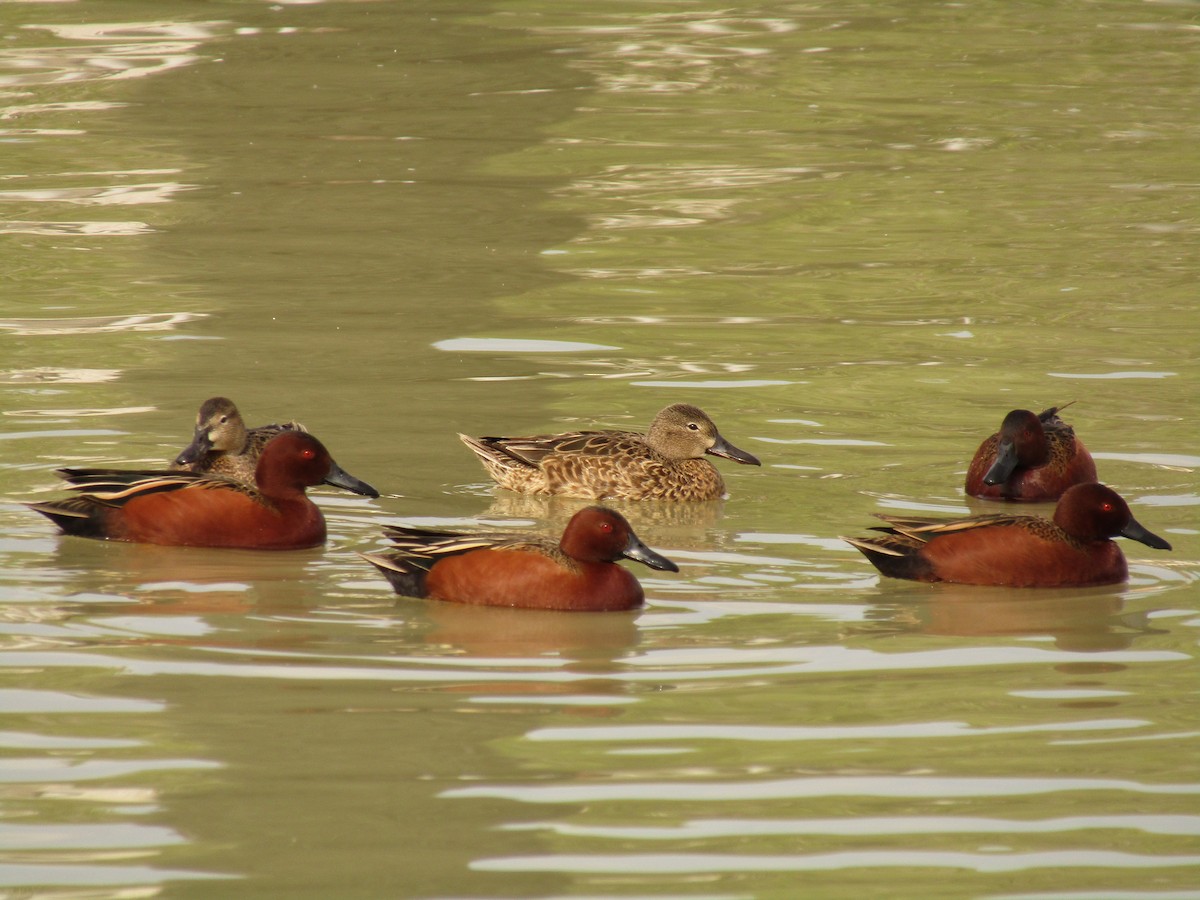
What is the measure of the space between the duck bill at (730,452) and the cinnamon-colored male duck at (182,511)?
8.56 feet

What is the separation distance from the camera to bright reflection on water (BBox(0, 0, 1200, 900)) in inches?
273

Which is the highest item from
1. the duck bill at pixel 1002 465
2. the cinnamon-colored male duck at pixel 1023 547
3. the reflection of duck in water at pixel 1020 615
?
the duck bill at pixel 1002 465

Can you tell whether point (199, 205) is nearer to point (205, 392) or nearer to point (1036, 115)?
point (205, 392)

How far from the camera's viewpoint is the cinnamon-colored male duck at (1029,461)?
39.6 feet

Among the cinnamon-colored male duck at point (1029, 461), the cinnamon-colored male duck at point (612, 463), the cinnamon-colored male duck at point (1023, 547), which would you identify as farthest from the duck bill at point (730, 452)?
the cinnamon-colored male duck at point (1023, 547)

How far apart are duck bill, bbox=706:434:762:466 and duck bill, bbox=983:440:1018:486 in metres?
1.31

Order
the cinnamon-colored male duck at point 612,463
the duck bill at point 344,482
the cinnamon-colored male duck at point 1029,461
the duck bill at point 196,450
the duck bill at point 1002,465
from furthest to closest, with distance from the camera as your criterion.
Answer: the cinnamon-colored male duck at point 612,463, the cinnamon-colored male duck at point 1029,461, the duck bill at point 1002,465, the duck bill at point 196,450, the duck bill at point 344,482

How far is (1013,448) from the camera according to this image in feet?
39.7

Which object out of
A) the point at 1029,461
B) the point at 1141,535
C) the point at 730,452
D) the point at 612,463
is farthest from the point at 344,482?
the point at 1141,535

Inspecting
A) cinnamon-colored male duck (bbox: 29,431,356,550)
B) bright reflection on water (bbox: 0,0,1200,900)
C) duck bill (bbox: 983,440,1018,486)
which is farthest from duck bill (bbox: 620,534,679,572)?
duck bill (bbox: 983,440,1018,486)

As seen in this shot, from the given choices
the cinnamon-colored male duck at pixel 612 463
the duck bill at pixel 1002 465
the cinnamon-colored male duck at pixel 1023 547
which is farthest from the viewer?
the cinnamon-colored male duck at pixel 612 463

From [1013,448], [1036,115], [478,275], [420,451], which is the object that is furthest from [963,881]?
[1036,115]

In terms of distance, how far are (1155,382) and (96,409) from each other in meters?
6.89

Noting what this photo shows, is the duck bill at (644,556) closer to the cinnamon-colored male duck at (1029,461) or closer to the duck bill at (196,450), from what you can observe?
the cinnamon-colored male duck at (1029,461)
